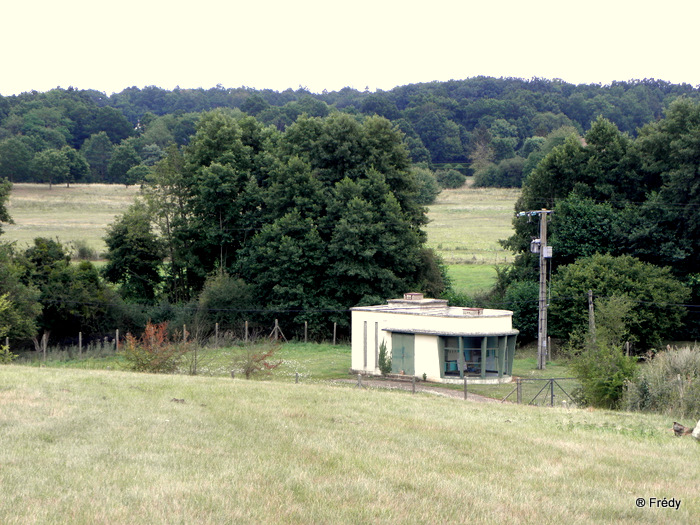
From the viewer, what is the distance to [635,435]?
671 inches

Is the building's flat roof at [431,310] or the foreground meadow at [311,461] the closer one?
the foreground meadow at [311,461]

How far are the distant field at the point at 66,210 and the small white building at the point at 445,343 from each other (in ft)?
119

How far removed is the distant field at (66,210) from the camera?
73.2 metres

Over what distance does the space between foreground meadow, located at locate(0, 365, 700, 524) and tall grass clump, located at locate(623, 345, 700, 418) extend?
3204 millimetres

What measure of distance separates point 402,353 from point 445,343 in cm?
221

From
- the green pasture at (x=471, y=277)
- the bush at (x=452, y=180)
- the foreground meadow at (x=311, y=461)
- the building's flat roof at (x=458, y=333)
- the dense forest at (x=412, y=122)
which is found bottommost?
the green pasture at (x=471, y=277)

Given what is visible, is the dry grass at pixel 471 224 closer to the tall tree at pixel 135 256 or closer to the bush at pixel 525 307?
the bush at pixel 525 307

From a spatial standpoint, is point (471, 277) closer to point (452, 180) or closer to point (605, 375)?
point (605, 375)

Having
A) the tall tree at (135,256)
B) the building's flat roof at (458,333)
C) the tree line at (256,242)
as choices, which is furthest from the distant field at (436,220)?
the building's flat roof at (458,333)

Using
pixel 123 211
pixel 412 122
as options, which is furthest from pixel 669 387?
pixel 412 122

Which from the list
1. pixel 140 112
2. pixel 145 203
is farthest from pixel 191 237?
pixel 140 112

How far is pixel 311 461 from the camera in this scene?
12477 millimetres
